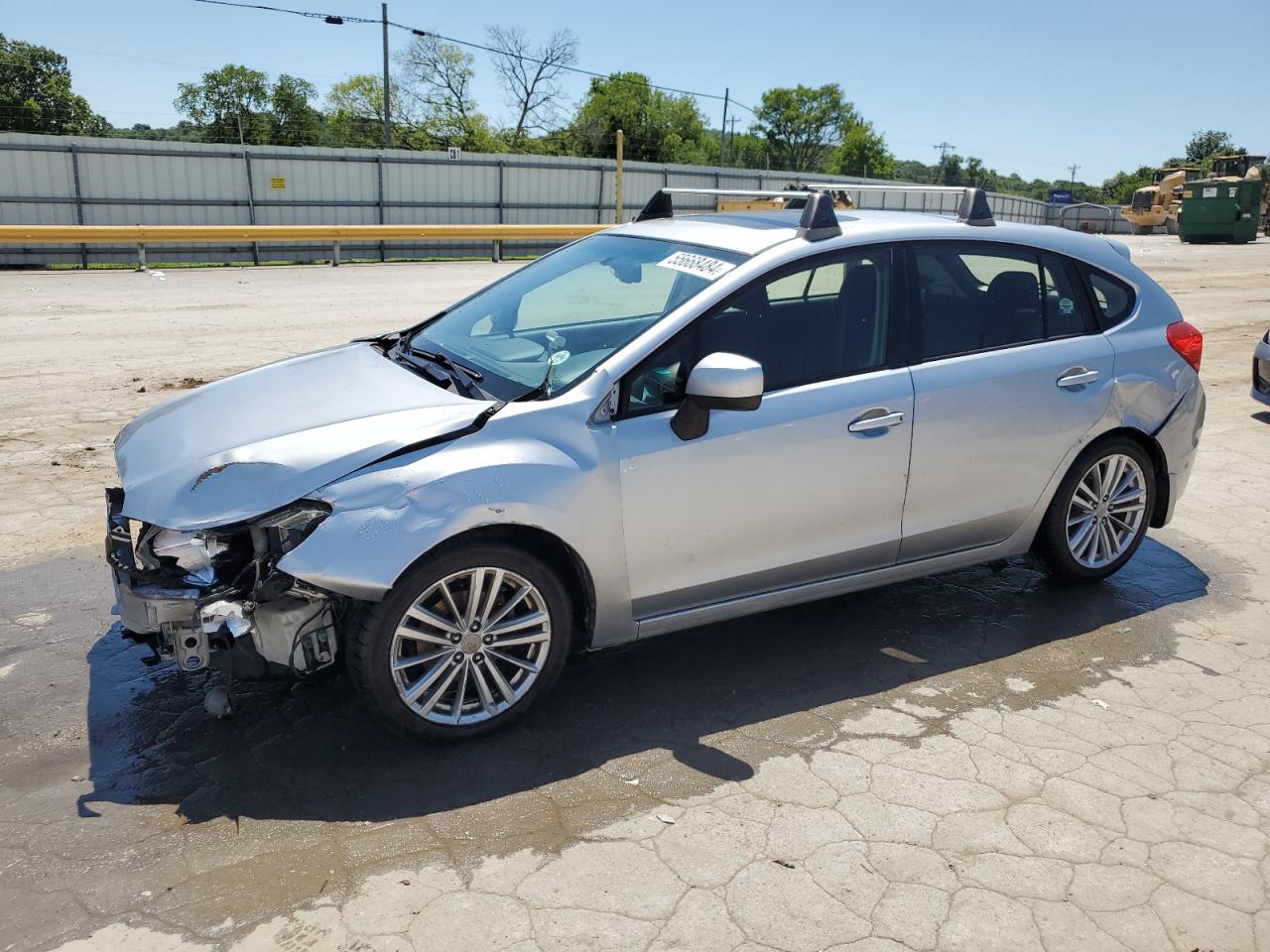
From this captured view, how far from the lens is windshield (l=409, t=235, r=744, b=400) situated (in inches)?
159

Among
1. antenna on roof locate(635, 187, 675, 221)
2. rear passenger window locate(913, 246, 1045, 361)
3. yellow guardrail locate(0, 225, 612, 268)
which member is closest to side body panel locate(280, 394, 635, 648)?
rear passenger window locate(913, 246, 1045, 361)

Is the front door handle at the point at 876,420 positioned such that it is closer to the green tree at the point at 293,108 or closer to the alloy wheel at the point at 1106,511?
the alloy wheel at the point at 1106,511

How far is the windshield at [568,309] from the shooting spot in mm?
4035

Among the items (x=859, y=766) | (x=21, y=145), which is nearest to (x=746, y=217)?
(x=859, y=766)

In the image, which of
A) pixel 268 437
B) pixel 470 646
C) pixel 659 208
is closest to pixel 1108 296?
pixel 659 208

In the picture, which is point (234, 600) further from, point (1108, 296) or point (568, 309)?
point (1108, 296)

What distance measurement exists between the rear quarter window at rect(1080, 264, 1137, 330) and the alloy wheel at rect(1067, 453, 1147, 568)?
2.16 feet

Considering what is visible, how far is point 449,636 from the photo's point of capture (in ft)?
11.7

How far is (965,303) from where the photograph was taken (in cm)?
464

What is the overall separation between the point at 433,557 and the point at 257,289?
51.4ft

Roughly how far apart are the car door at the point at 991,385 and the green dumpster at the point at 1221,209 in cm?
3852

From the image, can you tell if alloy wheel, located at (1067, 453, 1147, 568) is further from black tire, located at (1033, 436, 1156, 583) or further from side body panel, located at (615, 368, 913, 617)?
side body panel, located at (615, 368, 913, 617)

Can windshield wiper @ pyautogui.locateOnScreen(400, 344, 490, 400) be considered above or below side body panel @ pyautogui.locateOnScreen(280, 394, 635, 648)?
above

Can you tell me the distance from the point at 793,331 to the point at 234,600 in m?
2.31
